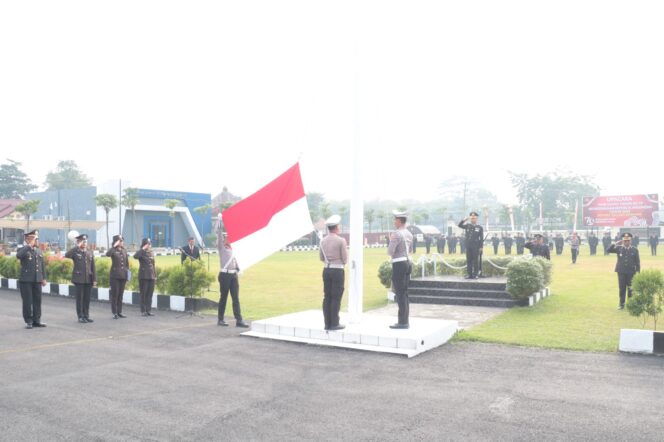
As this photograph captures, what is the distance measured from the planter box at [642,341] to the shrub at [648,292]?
2.08ft

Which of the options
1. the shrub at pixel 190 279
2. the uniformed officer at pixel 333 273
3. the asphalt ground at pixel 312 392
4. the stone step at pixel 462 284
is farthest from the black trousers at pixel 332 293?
the stone step at pixel 462 284

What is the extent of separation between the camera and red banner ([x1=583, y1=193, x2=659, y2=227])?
44.4m

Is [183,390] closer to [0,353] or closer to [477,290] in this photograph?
[0,353]

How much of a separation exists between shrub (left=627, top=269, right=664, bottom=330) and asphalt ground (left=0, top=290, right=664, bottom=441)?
0.96 m

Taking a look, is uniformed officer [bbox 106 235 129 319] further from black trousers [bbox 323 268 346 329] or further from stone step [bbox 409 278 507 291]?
stone step [bbox 409 278 507 291]

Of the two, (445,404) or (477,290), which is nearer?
(445,404)

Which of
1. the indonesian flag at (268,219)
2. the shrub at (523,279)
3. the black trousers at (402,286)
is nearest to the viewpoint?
the indonesian flag at (268,219)

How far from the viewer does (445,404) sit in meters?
4.73

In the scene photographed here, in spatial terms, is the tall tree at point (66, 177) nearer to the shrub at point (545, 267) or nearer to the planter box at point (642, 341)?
the shrub at point (545, 267)

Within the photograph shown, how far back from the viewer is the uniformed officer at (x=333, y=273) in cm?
750

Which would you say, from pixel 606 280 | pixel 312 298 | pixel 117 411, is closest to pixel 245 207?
pixel 117 411

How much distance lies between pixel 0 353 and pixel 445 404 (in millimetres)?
5762

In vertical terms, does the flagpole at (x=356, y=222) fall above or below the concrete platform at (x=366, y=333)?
above

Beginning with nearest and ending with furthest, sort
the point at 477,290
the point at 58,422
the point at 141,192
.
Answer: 1. the point at 58,422
2. the point at 477,290
3. the point at 141,192
